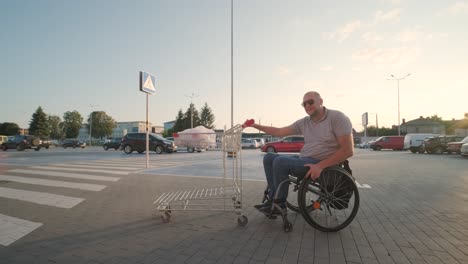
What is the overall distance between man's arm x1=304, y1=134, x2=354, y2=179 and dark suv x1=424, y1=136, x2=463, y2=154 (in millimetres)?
23575

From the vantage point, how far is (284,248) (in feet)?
8.40

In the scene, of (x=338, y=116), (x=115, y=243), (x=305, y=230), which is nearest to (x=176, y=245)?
(x=115, y=243)

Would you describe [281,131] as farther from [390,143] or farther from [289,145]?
[390,143]

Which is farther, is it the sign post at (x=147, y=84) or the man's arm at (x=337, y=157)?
the sign post at (x=147, y=84)

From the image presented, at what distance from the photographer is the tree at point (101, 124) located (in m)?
94.0

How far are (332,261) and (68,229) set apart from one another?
311 centimetres

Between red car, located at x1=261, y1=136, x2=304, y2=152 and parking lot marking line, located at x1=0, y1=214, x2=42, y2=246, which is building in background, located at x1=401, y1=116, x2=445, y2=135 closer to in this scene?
red car, located at x1=261, y1=136, x2=304, y2=152

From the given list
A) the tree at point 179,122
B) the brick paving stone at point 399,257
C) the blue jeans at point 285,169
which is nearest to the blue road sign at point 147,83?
the blue jeans at point 285,169

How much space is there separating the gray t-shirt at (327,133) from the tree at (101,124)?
103 metres

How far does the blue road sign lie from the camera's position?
31.0 feet

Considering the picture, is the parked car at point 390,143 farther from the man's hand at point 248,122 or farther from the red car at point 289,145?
the man's hand at point 248,122

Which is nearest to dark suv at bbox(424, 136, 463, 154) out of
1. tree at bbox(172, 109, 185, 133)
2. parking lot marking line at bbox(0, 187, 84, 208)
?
parking lot marking line at bbox(0, 187, 84, 208)

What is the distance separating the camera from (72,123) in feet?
314

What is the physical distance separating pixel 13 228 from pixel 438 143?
2663cm
